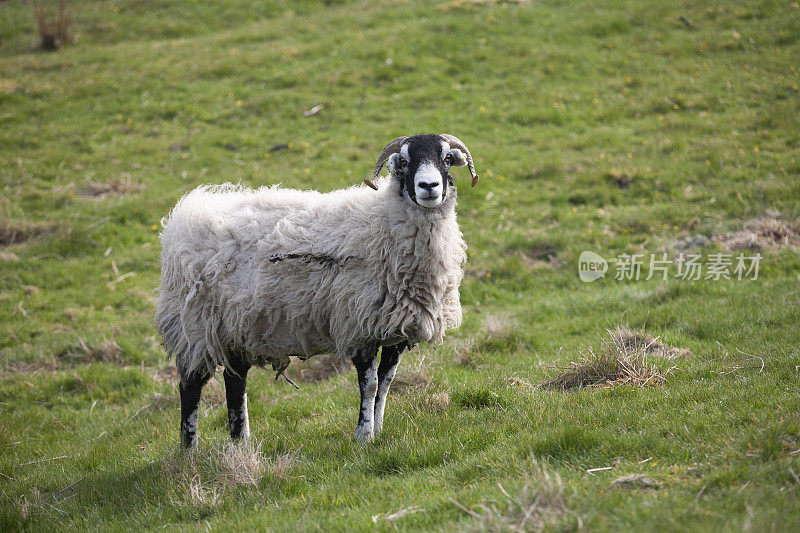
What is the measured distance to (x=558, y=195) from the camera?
1323 centimetres

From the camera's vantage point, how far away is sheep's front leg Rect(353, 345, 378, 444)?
19.6 ft

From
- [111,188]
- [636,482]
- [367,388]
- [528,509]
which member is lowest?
[367,388]

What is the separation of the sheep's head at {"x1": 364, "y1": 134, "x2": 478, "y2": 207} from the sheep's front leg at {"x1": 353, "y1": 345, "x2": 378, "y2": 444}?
1.49 meters

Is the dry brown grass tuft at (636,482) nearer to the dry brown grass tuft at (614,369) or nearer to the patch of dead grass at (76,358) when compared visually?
the dry brown grass tuft at (614,369)

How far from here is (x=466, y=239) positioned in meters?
12.4

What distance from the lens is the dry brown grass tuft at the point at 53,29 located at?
2330 cm

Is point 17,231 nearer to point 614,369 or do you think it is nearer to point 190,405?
point 190,405

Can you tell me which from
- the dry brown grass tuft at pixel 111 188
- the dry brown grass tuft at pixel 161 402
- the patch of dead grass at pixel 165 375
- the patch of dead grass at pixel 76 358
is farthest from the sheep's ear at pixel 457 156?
the dry brown grass tuft at pixel 111 188

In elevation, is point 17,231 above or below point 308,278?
below

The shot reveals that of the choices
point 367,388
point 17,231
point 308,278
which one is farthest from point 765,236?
point 17,231

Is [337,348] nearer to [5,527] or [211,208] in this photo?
[211,208]

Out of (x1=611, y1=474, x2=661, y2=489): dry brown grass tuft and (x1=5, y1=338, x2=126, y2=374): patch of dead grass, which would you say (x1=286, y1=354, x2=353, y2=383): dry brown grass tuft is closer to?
(x1=5, y1=338, x2=126, y2=374): patch of dead grass

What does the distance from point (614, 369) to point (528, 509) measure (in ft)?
9.73

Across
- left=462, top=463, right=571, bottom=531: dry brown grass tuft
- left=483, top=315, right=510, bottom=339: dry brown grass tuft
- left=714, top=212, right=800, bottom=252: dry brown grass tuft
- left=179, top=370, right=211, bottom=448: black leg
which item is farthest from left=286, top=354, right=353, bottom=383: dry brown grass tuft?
left=714, top=212, right=800, bottom=252: dry brown grass tuft
